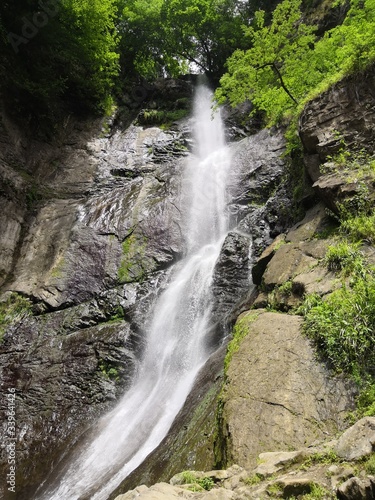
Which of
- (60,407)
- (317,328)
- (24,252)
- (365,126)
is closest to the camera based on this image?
(317,328)

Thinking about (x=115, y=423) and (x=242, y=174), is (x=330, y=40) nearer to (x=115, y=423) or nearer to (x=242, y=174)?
(x=242, y=174)

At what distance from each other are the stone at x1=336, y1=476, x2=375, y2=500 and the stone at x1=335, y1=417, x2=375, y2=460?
341mm

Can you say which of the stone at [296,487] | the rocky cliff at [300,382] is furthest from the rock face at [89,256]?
the stone at [296,487]

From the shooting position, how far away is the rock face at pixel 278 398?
3.89 m

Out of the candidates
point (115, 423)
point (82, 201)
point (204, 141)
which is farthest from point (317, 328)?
point (204, 141)

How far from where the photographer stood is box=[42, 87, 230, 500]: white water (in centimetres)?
660

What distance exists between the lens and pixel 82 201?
1526cm

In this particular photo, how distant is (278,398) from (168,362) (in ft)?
17.5

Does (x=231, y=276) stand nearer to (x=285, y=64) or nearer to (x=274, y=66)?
(x=274, y=66)

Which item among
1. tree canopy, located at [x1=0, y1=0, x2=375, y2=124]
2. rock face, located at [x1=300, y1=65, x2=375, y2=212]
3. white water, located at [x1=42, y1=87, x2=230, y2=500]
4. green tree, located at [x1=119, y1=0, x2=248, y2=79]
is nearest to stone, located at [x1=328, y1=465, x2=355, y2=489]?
white water, located at [x1=42, y1=87, x2=230, y2=500]

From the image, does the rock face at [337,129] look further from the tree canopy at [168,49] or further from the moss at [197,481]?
the moss at [197,481]

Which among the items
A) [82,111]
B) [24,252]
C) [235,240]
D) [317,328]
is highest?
[82,111]

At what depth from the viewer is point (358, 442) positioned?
2.81 metres

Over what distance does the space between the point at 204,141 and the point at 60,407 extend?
1459cm
